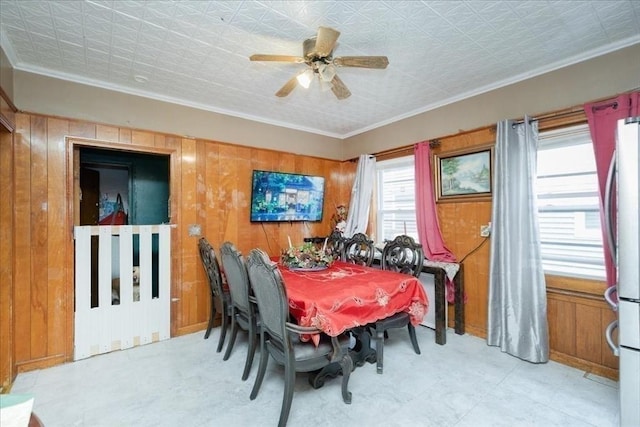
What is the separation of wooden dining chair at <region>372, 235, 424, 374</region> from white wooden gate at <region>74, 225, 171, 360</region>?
2.23 meters

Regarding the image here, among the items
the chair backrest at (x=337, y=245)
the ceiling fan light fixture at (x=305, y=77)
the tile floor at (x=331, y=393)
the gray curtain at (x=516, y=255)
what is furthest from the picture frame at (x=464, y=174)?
the ceiling fan light fixture at (x=305, y=77)

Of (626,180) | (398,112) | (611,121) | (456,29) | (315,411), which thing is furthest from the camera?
(398,112)

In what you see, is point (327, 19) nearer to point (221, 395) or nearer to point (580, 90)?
point (580, 90)

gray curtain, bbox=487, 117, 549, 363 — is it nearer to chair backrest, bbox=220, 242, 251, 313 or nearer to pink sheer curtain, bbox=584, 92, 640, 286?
pink sheer curtain, bbox=584, 92, 640, 286

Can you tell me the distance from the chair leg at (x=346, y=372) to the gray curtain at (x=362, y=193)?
2.41 metres

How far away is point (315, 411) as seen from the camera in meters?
1.90

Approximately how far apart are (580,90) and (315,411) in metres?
3.25

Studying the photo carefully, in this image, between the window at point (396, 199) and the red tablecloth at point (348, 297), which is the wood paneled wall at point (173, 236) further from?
the red tablecloth at point (348, 297)

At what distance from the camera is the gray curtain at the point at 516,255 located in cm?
254

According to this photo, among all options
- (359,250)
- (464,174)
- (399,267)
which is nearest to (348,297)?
(399,267)

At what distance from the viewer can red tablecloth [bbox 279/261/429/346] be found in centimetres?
186

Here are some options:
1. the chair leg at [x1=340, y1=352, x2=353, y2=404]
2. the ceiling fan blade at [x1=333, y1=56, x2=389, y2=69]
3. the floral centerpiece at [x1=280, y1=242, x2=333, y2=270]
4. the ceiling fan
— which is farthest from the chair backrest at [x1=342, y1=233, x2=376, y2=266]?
the ceiling fan blade at [x1=333, y1=56, x2=389, y2=69]

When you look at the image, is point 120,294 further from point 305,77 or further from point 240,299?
point 305,77

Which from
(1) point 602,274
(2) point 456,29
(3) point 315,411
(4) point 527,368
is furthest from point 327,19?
(4) point 527,368
